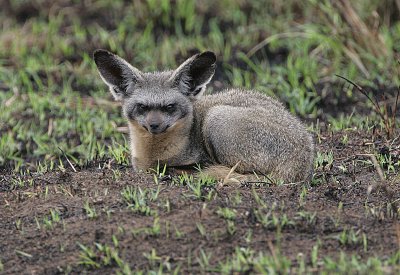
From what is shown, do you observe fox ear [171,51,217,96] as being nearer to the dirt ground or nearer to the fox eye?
the fox eye

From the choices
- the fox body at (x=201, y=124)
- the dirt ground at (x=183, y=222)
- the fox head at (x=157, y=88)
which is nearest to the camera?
the dirt ground at (x=183, y=222)

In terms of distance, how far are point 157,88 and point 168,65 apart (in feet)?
11.3

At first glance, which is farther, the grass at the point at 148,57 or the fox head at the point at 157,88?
the grass at the point at 148,57

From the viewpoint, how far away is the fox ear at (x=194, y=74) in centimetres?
710

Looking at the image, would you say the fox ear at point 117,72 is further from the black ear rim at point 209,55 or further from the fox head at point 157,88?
the black ear rim at point 209,55

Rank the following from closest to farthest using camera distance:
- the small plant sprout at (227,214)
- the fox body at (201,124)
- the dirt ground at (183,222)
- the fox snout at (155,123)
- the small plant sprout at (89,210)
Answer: the dirt ground at (183,222) < the small plant sprout at (227,214) < the small plant sprout at (89,210) < the fox body at (201,124) < the fox snout at (155,123)

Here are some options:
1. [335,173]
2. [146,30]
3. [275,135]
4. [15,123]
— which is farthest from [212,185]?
[146,30]

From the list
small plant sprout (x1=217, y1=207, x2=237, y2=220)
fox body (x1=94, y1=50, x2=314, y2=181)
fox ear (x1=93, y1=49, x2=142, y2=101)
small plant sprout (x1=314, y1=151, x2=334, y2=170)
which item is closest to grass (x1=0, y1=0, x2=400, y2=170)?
Answer: fox ear (x1=93, y1=49, x2=142, y2=101)

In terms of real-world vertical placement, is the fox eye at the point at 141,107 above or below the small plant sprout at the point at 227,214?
above

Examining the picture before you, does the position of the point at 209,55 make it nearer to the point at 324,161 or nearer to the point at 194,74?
the point at 194,74

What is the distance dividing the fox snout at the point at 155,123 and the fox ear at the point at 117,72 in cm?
44

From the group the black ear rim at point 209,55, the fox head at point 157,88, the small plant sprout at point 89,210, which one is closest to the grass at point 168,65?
the small plant sprout at point 89,210

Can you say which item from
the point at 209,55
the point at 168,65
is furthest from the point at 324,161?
the point at 168,65

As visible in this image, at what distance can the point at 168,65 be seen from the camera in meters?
10.5
